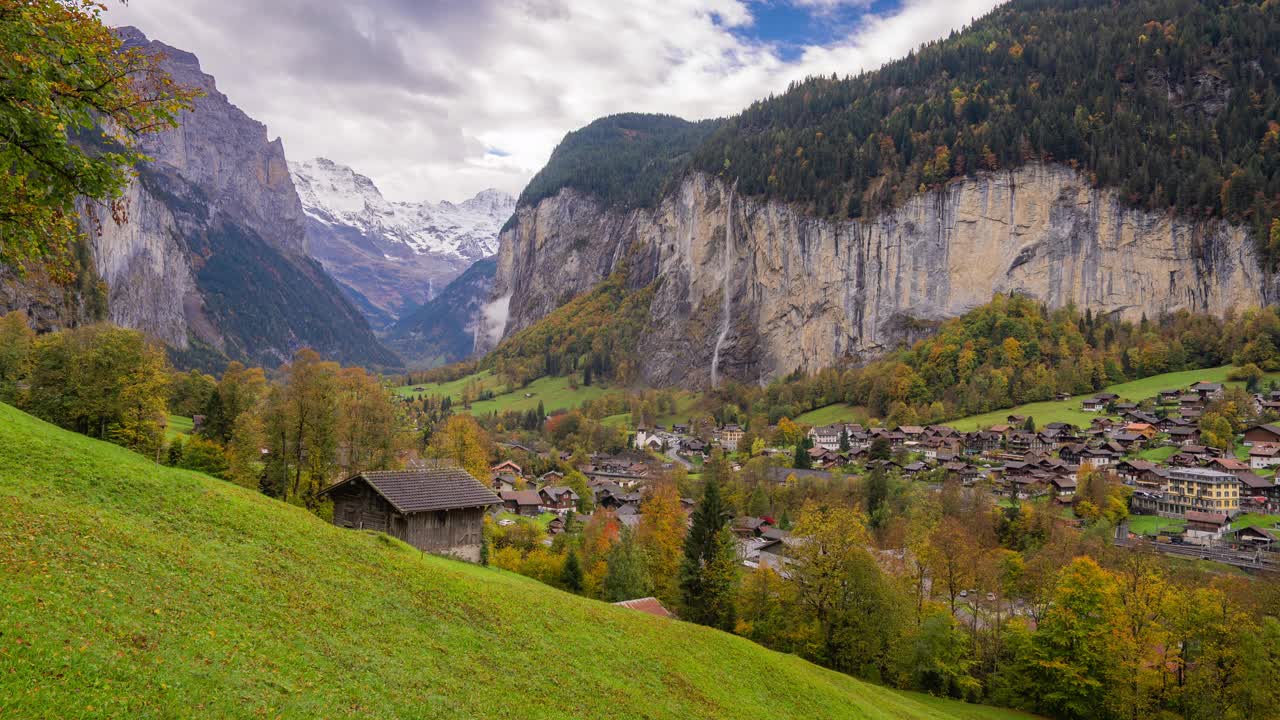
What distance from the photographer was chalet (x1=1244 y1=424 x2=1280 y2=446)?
73425 mm

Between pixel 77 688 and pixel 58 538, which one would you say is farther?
pixel 58 538

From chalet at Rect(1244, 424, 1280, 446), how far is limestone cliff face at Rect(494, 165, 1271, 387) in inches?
2028

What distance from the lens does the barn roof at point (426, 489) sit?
26.4 m

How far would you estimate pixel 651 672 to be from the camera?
16.5 metres

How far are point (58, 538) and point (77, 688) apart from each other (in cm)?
455

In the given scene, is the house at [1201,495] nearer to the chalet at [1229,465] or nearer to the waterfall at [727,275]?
the chalet at [1229,465]

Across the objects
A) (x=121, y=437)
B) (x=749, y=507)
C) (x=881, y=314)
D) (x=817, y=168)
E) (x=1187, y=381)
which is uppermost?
(x=817, y=168)

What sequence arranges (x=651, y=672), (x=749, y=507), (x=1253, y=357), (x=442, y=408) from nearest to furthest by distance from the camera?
(x=651, y=672), (x=749, y=507), (x=1253, y=357), (x=442, y=408)

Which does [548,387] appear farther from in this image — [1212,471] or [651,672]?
[651,672]

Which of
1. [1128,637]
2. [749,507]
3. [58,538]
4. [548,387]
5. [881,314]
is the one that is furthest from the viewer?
[548,387]

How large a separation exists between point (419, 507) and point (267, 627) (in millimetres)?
15445

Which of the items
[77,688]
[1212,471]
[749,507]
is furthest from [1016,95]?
[77,688]

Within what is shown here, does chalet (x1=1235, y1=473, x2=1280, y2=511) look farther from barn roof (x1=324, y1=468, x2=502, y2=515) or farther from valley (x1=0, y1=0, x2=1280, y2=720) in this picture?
barn roof (x1=324, y1=468, x2=502, y2=515)

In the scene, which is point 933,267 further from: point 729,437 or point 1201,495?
point 1201,495
